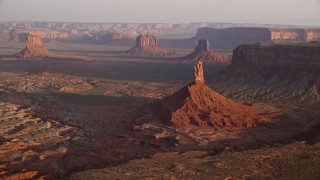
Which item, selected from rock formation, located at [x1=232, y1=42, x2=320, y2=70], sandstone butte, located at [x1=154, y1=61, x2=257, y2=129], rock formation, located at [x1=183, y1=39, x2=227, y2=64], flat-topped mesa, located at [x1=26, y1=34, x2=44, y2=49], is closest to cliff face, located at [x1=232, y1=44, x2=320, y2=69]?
rock formation, located at [x1=232, y1=42, x2=320, y2=70]

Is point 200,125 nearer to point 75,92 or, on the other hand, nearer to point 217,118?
point 217,118

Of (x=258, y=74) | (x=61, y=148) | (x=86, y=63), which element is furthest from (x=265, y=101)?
(x=86, y=63)

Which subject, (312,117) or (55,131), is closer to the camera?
(55,131)

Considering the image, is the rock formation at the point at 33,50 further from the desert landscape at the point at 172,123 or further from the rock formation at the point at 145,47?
the desert landscape at the point at 172,123

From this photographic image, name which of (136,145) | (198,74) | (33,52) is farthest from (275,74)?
(33,52)

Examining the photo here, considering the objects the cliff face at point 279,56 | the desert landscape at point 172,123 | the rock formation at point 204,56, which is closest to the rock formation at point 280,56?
the cliff face at point 279,56

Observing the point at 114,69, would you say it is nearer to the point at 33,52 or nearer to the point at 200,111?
the point at 33,52
